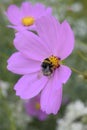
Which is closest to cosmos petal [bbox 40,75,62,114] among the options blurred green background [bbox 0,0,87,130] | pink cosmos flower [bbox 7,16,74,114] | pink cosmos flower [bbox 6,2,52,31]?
pink cosmos flower [bbox 7,16,74,114]

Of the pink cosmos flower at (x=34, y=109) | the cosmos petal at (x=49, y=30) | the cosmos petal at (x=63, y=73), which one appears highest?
the cosmos petal at (x=49, y=30)

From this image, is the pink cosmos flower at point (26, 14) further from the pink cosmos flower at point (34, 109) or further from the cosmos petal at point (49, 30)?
the pink cosmos flower at point (34, 109)

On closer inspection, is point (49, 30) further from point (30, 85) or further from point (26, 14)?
point (26, 14)

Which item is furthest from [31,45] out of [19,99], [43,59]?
[19,99]

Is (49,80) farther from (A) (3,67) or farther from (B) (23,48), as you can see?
(A) (3,67)

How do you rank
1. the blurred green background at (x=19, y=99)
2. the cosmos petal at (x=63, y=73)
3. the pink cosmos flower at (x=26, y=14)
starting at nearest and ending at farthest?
the cosmos petal at (x=63, y=73) → the pink cosmos flower at (x=26, y=14) → the blurred green background at (x=19, y=99)

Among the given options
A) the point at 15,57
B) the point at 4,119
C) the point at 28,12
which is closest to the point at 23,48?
the point at 15,57

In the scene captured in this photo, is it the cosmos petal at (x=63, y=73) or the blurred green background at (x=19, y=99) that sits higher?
the cosmos petal at (x=63, y=73)

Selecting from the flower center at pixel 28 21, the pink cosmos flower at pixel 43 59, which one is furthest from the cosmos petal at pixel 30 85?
the flower center at pixel 28 21

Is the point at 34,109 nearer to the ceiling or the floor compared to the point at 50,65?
nearer to the floor
